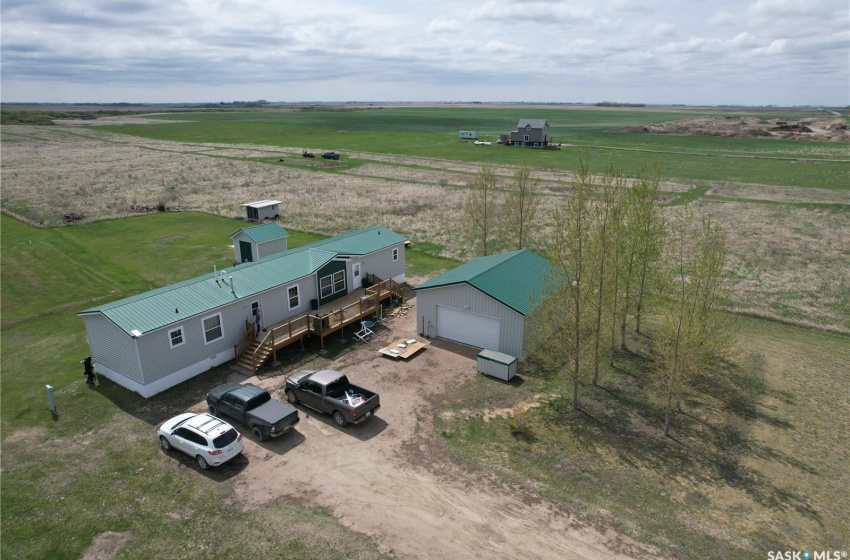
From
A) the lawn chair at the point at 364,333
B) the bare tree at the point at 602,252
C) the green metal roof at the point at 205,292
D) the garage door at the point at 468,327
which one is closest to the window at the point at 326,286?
the green metal roof at the point at 205,292

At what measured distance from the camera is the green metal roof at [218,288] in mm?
22391

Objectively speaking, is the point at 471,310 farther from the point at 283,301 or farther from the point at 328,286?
the point at 283,301

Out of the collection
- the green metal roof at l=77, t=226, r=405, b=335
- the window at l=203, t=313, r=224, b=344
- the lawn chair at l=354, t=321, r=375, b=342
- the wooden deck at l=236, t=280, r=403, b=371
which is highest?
the green metal roof at l=77, t=226, r=405, b=335

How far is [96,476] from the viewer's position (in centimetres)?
1728

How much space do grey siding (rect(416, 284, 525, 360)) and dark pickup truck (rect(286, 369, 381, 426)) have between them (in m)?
7.78

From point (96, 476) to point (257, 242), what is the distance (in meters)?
21.9

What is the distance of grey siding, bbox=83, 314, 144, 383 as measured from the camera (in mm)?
22141

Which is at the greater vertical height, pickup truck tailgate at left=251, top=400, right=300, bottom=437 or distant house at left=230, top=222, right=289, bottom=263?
distant house at left=230, top=222, right=289, bottom=263

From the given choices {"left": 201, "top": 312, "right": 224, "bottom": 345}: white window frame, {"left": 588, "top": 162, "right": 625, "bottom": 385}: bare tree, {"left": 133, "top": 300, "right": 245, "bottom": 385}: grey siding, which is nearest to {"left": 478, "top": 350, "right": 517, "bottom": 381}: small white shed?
{"left": 588, "top": 162, "right": 625, "bottom": 385}: bare tree

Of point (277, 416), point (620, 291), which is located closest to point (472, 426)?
point (277, 416)

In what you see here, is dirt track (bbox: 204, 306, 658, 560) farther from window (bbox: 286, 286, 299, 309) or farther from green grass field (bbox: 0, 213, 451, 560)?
window (bbox: 286, 286, 299, 309)

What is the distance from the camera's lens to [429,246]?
45250 millimetres

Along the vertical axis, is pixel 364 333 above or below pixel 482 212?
below

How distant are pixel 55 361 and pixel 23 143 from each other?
136955 mm
